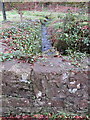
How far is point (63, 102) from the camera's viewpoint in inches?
112

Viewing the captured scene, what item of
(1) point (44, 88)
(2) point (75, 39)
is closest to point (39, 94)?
(1) point (44, 88)

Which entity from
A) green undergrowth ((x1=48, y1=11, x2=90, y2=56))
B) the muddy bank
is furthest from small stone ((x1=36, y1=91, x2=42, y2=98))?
green undergrowth ((x1=48, y1=11, x2=90, y2=56))

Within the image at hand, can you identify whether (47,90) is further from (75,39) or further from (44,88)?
(75,39)

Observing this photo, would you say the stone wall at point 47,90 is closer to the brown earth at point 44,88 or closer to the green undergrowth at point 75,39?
the brown earth at point 44,88

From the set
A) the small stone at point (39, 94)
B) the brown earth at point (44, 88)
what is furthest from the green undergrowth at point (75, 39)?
the small stone at point (39, 94)

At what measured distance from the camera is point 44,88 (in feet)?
9.13

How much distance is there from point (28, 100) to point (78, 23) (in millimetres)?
4371

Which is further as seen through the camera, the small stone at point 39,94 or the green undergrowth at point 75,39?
the green undergrowth at point 75,39

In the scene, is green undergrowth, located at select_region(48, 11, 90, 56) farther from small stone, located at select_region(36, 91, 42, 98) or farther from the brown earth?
small stone, located at select_region(36, 91, 42, 98)

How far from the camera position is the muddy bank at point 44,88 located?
8.96 ft

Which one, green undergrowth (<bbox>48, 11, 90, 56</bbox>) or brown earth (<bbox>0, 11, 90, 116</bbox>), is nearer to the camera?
brown earth (<bbox>0, 11, 90, 116</bbox>)

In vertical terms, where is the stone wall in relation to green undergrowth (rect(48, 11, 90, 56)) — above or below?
below

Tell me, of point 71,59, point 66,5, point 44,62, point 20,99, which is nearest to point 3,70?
point 20,99

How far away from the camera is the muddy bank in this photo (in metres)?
2.73
